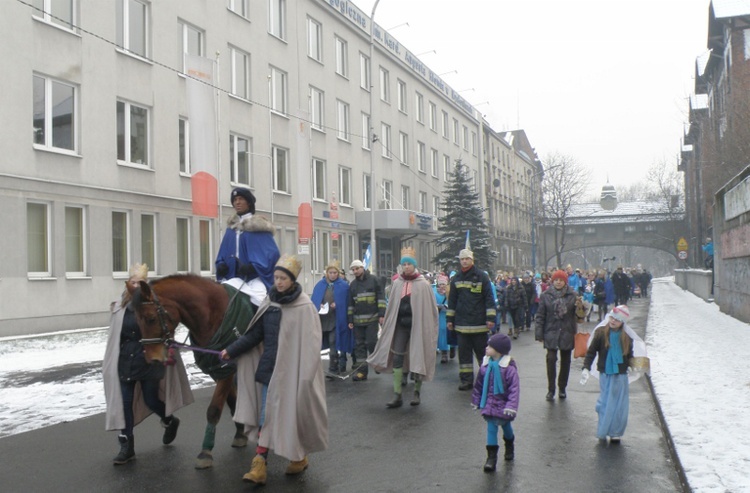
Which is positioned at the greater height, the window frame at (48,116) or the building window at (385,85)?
the building window at (385,85)

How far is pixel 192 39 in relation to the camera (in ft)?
79.5

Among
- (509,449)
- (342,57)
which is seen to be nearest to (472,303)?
(509,449)

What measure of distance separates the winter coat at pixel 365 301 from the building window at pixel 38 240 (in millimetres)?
9328

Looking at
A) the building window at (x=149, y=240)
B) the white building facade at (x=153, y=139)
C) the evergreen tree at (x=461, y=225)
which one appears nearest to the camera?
the white building facade at (x=153, y=139)

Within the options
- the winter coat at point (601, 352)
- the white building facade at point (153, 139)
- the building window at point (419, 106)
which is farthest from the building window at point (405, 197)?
the winter coat at point (601, 352)

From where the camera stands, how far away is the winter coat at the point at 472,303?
10180 millimetres

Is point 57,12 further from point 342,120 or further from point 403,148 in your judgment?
point 403,148

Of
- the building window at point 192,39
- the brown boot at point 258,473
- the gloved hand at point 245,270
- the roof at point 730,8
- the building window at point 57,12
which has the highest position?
the roof at point 730,8

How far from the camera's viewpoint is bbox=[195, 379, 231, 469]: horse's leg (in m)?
6.34

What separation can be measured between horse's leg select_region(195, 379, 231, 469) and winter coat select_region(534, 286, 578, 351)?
452cm

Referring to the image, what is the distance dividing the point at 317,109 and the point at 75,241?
16.0m

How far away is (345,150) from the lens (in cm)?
3503

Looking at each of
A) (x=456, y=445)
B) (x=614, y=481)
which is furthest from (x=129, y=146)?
(x=614, y=481)

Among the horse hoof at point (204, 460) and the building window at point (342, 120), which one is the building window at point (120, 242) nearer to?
the horse hoof at point (204, 460)
